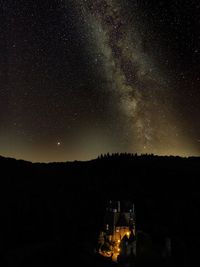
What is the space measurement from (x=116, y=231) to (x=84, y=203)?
64100 millimetres

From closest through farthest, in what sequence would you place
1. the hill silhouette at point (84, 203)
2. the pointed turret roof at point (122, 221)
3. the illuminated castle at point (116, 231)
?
the illuminated castle at point (116, 231) → the pointed turret roof at point (122, 221) → the hill silhouette at point (84, 203)

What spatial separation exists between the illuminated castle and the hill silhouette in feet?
8.23

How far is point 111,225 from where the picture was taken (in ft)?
148

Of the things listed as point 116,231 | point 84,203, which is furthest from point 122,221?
point 84,203

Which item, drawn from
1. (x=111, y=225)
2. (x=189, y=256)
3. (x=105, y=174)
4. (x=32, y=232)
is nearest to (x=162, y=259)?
(x=111, y=225)

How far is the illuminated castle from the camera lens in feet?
137

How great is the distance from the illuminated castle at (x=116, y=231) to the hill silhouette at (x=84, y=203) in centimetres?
251

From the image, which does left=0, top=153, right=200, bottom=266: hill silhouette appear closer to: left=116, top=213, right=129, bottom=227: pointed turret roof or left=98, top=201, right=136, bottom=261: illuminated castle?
left=98, top=201, right=136, bottom=261: illuminated castle

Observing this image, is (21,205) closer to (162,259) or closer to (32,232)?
(32,232)

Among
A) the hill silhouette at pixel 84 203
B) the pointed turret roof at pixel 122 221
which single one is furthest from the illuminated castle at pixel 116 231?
the hill silhouette at pixel 84 203

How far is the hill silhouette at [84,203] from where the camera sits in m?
59.6

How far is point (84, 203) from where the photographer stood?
107m

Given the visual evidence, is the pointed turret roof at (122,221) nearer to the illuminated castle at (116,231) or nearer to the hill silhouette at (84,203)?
the illuminated castle at (116,231)

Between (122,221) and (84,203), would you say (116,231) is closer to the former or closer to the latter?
(122,221)
